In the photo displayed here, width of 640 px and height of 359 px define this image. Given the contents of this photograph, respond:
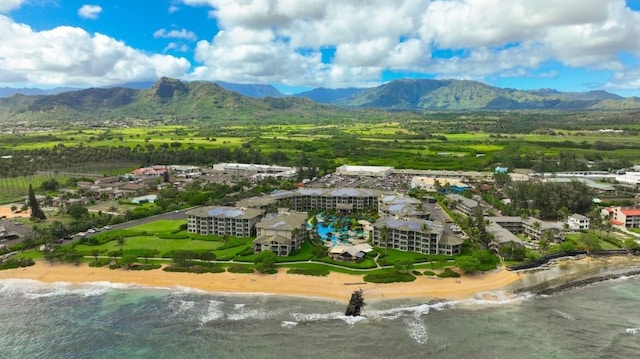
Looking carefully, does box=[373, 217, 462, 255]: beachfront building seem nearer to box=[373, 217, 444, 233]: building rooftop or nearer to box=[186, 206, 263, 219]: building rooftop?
box=[373, 217, 444, 233]: building rooftop

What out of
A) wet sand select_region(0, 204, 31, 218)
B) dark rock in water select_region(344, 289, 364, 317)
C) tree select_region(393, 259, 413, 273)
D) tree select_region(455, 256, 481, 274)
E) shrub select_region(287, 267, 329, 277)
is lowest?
dark rock in water select_region(344, 289, 364, 317)

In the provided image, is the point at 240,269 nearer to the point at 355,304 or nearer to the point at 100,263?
the point at 355,304

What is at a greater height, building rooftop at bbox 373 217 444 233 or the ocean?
building rooftop at bbox 373 217 444 233

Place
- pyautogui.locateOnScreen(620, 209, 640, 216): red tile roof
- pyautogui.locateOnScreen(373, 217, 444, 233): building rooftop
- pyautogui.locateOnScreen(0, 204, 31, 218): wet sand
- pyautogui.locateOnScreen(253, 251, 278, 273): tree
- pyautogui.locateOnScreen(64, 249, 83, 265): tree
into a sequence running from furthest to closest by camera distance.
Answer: pyautogui.locateOnScreen(0, 204, 31, 218): wet sand → pyautogui.locateOnScreen(620, 209, 640, 216): red tile roof → pyautogui.locateOnScreen(373, 217, 444, 233): building rooftop → pyautogui.locateOnScreen(64, 249, 83, 265): tree → pyautogui.locateOnScreen(253, 251, 278, 273): tree

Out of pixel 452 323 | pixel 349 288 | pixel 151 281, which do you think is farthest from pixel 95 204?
pixel 452 323

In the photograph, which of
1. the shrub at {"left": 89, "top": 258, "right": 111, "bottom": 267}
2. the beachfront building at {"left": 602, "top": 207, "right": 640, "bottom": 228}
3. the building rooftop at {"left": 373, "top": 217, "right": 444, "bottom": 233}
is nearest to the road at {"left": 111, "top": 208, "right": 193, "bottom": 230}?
the shrub at {"left": 89, "top": 258, "right": 111, "bottom": 267}

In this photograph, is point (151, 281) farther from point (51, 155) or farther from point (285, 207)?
point (51, 155)

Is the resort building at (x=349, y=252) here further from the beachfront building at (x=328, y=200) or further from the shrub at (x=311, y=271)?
the beachfront building at (x=328, y=200)

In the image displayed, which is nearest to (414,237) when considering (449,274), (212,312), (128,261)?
(449,274)
